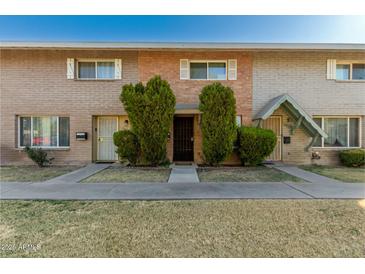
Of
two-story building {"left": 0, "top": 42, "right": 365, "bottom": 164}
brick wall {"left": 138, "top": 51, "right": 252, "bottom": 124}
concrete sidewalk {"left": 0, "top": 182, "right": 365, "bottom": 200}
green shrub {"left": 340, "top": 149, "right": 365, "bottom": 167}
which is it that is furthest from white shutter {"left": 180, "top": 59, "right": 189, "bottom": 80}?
green shrub {"left": 340, "top": 149, "right": 365, "bottom": 167}

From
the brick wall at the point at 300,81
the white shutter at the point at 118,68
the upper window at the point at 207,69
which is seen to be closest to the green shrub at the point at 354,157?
the brick wall at the point at 300,81

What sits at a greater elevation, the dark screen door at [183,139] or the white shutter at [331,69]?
the white shutter at [331,69]

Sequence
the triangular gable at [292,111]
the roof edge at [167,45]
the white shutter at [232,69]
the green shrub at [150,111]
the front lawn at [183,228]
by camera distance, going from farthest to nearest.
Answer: the white shutter at [232,69] < the roof edge at [167,45] < the triangular gable at [292,111] < the green shrub at [150,111] < the front lawn at [183,228]

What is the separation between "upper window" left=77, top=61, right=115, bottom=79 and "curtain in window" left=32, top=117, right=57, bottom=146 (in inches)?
108

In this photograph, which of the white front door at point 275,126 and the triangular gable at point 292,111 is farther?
the white front door at point 275,126

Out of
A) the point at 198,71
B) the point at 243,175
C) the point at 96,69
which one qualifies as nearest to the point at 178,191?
the point at 243,175

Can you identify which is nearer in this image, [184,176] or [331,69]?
[184,176]

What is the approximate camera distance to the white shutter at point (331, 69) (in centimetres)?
1058

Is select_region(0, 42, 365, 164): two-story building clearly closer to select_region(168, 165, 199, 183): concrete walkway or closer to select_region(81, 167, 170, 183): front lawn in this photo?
select_region(168, 165, 199, 183): concrete walkway

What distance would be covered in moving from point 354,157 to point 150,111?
31.9ft

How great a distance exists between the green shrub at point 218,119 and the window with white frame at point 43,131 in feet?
22.9

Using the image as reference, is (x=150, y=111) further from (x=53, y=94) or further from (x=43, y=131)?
(x=43, y=131)

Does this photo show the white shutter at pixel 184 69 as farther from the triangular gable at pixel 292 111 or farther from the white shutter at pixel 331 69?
the white shutter at pixel 331 69

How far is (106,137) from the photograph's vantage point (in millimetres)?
10883
